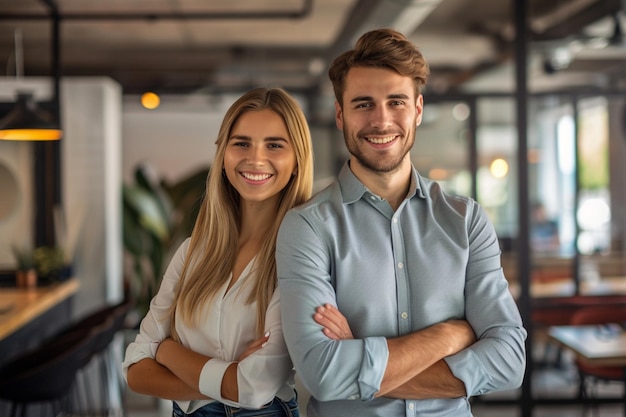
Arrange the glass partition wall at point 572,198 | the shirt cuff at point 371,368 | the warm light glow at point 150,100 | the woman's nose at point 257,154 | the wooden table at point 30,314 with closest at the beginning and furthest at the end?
1. the shirt cuff at point 371,368
2. the woman's nose at point 257,154
3. the wooden table at point 30,314
4. the glass partition wall at point 572,198
5. the warm light glow at point 150,100

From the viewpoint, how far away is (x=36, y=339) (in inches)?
221

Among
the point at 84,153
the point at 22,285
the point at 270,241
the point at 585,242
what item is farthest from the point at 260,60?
the point at 270,241

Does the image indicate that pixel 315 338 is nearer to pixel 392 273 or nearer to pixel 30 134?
pixel 392 273

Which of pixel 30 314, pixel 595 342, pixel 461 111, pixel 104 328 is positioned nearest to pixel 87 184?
pixel 30 314

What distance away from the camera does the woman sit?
1889 mm

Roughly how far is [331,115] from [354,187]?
575 cm

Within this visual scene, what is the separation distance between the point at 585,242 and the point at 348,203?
418 cm

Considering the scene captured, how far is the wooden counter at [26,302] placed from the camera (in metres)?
4.34

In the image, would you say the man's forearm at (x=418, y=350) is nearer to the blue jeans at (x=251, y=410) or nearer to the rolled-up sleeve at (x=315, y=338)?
the rolled-up sleeve at (x=315, y=338)

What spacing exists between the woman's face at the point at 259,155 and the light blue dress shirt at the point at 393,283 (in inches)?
4.3

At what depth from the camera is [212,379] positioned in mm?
1857

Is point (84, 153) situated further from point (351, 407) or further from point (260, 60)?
point (351, 407)

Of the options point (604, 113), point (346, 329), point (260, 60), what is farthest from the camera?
point (260, 60)

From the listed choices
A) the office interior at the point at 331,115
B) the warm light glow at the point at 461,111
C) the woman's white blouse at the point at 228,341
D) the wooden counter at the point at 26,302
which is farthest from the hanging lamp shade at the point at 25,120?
the woman's white blouse at the point at 228,341
